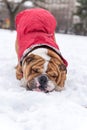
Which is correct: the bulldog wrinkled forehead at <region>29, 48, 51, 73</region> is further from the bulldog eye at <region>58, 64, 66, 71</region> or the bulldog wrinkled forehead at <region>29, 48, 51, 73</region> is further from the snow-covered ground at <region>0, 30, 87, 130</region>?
the snow-covered ground at <region>0, 30, 87, 130</region>

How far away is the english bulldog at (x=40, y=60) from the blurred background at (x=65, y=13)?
98.8 ft

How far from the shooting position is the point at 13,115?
345 cm

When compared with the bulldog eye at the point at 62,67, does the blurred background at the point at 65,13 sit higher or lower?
lower

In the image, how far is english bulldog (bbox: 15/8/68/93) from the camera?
170 inches

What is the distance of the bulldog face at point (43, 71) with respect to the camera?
14.1ft

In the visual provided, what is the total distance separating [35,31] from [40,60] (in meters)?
0.83

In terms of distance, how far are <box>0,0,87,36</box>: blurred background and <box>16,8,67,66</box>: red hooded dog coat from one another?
29786 millimetres

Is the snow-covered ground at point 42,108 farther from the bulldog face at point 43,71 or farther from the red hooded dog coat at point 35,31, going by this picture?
the red hooded dog coat at point 35,31

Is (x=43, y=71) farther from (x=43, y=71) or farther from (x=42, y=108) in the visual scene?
(x=42, y=108)

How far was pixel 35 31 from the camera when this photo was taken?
518 centimetres

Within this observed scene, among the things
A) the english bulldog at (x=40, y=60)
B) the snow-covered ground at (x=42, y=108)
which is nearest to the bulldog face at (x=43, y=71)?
the english bulldog at (x=40, y=60)

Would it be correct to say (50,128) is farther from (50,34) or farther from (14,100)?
(50,34)

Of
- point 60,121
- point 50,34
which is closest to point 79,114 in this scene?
point 60,121

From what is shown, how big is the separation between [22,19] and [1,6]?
4424cm
